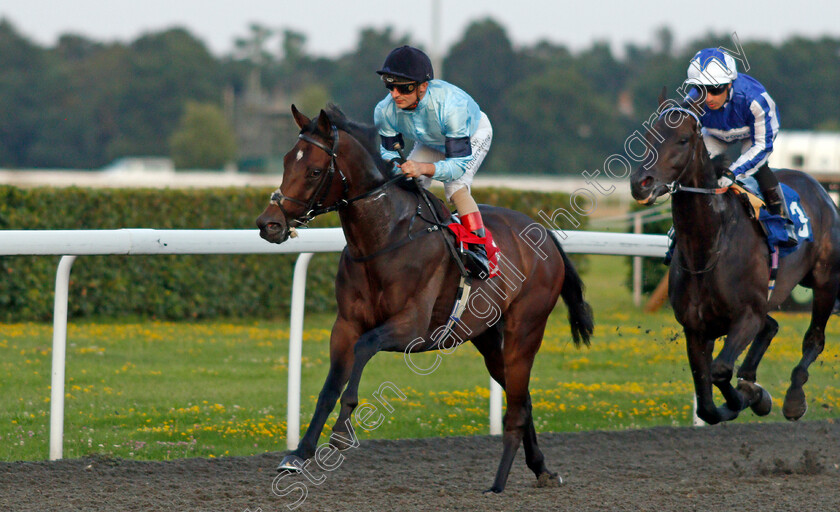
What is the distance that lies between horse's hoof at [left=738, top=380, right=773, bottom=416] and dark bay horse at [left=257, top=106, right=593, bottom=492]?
1.08 meters

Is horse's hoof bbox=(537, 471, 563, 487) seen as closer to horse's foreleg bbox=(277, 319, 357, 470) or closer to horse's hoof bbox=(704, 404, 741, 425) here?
horse's hoof bbox=(704, 404, 741, 425)

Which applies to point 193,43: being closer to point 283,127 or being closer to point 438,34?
point 283,127

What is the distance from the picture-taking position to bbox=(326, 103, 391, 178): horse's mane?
396 centimetres

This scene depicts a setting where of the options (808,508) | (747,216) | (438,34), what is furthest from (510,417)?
(438,34)

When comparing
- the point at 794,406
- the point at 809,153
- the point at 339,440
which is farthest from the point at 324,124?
the point at 809,153

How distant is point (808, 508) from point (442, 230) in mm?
1807

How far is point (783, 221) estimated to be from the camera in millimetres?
5188

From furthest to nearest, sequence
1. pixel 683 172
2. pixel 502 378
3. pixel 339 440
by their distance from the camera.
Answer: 1. pixel 502 378
2. pixel 683 172
3. pixel 339 440

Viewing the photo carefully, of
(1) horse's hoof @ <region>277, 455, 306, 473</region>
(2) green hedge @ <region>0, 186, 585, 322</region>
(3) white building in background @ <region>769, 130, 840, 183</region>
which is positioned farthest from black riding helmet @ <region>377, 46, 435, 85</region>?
(3) white building in background @ <region>769, 130, 840, 183</region>

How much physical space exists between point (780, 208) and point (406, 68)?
2188 mm

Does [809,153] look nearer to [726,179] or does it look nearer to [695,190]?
[726,179]

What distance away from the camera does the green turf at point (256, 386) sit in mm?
5215

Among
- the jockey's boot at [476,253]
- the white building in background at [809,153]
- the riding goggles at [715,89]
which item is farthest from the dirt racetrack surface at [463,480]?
the white building in background at [809,153]

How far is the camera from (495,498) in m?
4.28
